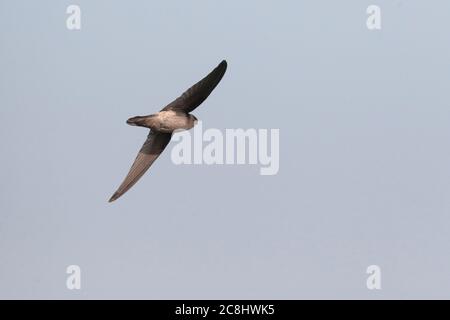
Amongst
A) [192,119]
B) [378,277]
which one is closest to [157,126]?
[192,119]

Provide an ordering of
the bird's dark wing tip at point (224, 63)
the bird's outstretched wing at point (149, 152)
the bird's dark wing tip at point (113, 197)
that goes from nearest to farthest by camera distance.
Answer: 1. the bird's dark wing tip at point (224, 63)
2. the bird's dark wing tip at point (113, 197)
3. the bird's outstretched wing at point (149, 152)

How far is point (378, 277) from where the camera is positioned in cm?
1052

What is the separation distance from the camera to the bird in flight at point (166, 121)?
312 inches

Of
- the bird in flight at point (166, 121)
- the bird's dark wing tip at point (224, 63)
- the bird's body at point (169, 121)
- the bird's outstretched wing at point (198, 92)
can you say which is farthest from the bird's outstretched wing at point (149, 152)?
the bird's dark wing tip at point (224, 63)

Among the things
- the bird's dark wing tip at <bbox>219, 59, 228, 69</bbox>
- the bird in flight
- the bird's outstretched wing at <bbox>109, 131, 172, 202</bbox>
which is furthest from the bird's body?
the bird's dark wing tip at <bbox>219, 59, 228, 69</bbox>

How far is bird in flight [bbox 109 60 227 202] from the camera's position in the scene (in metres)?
7.91

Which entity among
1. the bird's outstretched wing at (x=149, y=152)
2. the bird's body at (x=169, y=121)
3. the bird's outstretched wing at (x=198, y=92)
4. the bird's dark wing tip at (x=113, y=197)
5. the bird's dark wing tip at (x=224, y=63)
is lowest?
the bird's dark wing tip at (x=113, y=197)

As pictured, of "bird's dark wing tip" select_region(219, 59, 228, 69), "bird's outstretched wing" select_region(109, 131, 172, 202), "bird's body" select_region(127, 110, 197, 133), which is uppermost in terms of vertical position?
"bird's dark wing tip" select_region(219, 59, 228, 69)

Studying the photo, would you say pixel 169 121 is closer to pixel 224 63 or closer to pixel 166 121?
pixel 166 121

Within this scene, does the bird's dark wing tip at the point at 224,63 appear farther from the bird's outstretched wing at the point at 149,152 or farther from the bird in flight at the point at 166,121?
the bird's outstretched wing at the point at 149,152

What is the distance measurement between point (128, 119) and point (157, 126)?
31 cm

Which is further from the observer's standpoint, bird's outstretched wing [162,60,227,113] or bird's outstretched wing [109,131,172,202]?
bird's outstretched wing [109,131,172,202]

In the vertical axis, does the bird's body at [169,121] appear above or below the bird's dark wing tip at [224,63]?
below

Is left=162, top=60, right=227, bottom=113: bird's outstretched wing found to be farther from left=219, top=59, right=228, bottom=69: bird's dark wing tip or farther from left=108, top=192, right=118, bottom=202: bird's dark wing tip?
left=108, top=192, right=118, bottom=202: bird's dark wing tip
